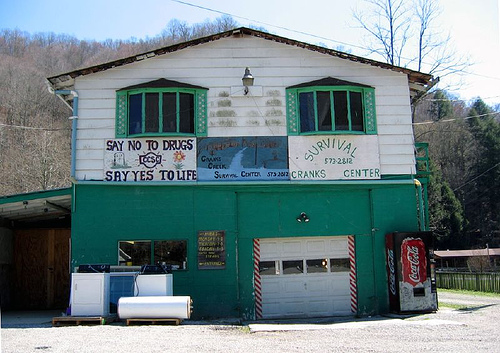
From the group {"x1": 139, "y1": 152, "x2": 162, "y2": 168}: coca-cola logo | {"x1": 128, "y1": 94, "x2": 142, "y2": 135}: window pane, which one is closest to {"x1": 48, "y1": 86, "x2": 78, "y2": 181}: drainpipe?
{"x1": 128, "y1": 94, "x2": 142, "y2": 135}: window pane

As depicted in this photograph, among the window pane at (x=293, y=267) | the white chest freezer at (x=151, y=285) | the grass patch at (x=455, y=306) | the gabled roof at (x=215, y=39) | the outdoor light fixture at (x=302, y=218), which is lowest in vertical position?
the grass patch at (x=455, y=306)

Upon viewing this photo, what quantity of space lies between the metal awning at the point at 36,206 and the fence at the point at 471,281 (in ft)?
58.5

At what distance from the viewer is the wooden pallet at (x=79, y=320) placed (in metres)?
12.3

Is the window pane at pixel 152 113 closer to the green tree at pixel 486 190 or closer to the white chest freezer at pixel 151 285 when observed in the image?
the white chest freezer at pixel 151 285

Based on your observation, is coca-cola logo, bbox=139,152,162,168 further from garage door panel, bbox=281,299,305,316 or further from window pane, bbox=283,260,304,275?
garage door panel, bbox=281,299,305,316

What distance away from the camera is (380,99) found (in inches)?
632

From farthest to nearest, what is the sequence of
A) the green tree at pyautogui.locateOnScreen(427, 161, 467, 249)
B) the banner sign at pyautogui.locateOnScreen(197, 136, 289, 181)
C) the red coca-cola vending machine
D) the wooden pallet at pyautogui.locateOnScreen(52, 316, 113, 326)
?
the green tree at pyautogui.locateOnScreen(427, 161, 467, 249)
the banner sign at pyautogui.locateOnScreen(197, 136, 289, 181)
the red coca-cola vending machine
the wooden pallet at pyautogui.locateOnScreen(52, 316, 113, 326)

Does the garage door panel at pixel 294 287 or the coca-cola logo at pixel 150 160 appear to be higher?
the coca-cola logo at pixel 150 160

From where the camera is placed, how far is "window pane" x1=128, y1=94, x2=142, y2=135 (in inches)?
605

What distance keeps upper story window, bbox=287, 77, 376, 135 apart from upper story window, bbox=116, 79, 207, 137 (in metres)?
2.66

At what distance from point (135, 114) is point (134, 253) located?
395cm

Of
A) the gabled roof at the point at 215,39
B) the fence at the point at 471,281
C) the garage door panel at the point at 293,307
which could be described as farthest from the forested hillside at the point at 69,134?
the garage door panel at the point at 293,307

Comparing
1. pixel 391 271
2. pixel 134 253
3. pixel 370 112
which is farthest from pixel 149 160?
pixel 391 271

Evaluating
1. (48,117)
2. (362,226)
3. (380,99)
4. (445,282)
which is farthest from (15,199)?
(48,117)
